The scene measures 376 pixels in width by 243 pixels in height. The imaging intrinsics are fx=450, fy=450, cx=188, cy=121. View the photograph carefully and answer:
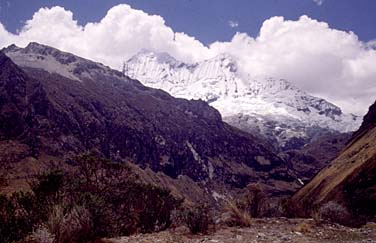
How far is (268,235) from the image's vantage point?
2059 cm

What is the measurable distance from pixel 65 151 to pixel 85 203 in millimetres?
159079

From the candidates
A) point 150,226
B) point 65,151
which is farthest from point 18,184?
point 150,226

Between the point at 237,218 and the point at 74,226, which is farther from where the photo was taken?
the point at 237,218

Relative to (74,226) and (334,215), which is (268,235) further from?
(334,215)

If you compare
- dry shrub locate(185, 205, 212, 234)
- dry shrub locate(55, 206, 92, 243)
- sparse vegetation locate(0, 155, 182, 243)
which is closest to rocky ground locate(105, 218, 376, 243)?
dry shrub locate(185, 205, 212, 234)

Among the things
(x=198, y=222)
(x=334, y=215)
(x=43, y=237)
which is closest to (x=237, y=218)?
(x=198, y=222)

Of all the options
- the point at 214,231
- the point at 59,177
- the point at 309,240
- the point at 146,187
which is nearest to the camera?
the point at 309,240

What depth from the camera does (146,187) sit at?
1341 inches

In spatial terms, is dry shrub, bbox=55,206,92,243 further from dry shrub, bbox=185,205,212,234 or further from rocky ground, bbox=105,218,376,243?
dry shrub, bbox=185,205,212,234

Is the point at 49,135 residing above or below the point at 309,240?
above

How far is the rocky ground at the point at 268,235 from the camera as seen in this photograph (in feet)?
63.5

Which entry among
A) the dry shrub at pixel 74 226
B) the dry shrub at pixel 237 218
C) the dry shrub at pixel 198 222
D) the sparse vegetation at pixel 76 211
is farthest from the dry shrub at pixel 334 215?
the dry shrub at pixel 74 226

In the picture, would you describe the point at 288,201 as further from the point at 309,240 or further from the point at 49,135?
the point at 49,135

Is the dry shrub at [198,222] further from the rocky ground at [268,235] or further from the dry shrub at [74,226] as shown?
the dry shrub at [74,226]
